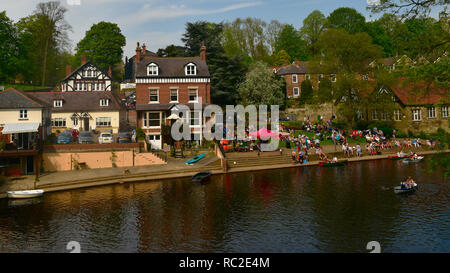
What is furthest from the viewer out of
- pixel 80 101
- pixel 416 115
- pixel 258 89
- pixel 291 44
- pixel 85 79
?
pixel 291 44

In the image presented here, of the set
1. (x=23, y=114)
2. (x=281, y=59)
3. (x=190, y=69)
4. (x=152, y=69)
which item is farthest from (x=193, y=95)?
(x=281, y=59)

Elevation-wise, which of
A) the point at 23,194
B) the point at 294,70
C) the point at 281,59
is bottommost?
the point at 23,194

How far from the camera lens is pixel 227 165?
131 feet

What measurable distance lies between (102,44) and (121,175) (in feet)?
247

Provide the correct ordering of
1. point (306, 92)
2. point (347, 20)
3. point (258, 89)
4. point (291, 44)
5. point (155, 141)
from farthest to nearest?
point (291, 44) → point (347, 20) → point (306, 92) → point (258, 89) → point (155, 141)

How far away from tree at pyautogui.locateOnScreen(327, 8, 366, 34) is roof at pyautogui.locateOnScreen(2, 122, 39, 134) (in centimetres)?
8525

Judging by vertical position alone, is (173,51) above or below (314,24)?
below

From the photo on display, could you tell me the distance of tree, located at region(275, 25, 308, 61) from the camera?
352 feet

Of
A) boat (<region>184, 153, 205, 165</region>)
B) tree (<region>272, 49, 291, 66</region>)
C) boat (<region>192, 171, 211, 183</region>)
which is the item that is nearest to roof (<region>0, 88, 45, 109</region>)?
boat (<region>184, 153, 205, 165</region>)

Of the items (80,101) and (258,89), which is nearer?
(80,101)

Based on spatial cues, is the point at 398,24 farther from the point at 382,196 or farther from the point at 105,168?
the point at 105,168

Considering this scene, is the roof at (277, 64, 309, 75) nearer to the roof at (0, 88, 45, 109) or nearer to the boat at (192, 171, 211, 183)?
the boat at (192, 171, 211, 183)

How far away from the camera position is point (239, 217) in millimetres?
24656

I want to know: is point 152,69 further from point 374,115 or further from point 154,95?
point 374,115
